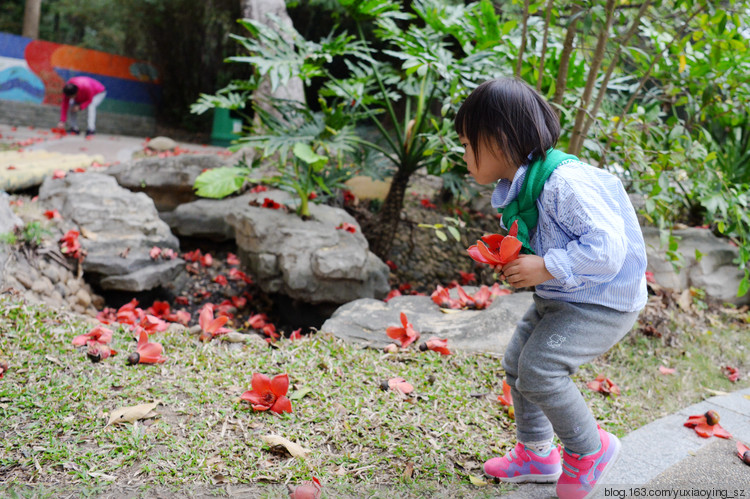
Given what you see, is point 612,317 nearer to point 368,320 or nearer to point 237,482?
point 237,482

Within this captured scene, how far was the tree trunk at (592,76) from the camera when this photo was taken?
255 cm

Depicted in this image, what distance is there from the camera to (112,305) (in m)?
3.68

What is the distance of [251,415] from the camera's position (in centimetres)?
184

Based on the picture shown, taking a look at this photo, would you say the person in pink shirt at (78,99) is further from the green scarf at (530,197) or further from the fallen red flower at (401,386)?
the green scarf at (530,197)

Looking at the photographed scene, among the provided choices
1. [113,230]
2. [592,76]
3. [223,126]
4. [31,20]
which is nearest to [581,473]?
[592,76]

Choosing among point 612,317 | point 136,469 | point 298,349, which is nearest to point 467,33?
point 298,349

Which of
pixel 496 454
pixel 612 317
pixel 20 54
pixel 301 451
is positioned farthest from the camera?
pixel 20 54

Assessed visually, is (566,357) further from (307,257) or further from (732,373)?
(307,257)

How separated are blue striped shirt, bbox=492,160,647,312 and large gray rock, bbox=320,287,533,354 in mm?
1145

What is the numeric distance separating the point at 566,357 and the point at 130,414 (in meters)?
1.39

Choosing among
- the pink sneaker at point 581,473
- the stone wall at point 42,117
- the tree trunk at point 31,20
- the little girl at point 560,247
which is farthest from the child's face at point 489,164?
the tree trunk at point 31,20

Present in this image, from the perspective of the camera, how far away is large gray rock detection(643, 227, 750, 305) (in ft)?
13.5

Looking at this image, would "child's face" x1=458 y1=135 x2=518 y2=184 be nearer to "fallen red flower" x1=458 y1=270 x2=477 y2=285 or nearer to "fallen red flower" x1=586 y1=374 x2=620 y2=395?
"fallen red flower" x1=586 y1=374 x2=620 y2=395

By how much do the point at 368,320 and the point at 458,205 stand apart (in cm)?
380
